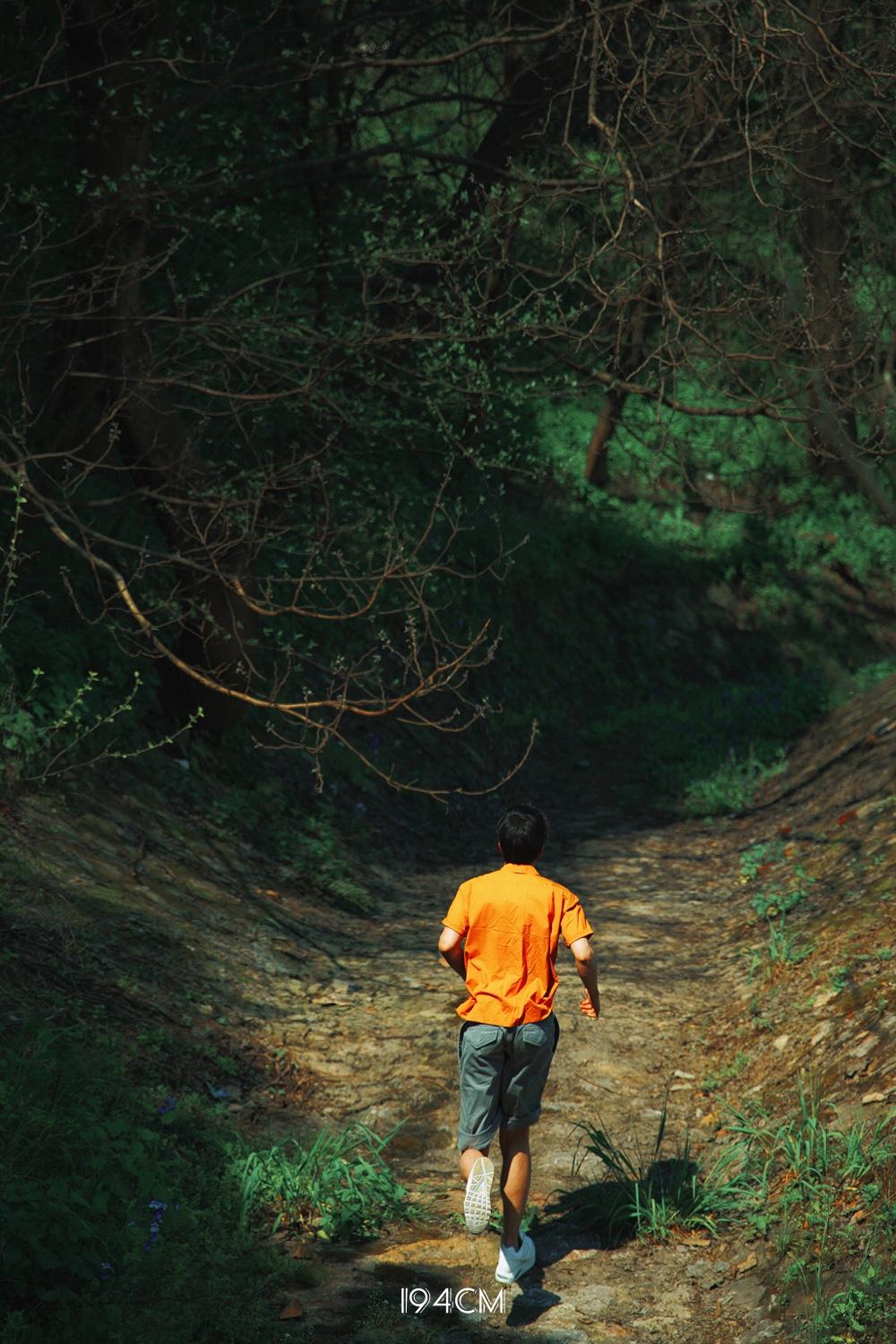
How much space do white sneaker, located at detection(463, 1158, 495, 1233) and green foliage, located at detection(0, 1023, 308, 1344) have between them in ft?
2.18

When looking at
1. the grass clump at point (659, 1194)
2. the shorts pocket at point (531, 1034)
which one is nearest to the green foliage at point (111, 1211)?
the shorts pocket at point (531, 1034)

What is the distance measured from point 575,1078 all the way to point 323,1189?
172cm

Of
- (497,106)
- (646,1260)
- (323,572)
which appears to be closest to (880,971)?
(646,1260)

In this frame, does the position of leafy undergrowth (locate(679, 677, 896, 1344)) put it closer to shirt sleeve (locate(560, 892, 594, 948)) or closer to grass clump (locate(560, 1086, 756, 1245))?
grass clump (locate(560, 1086, 756, 1245))

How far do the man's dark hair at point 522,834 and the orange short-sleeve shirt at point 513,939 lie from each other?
0.07 metres

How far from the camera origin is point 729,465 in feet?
71.1

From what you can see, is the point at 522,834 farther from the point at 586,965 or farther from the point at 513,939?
the point at 586,965

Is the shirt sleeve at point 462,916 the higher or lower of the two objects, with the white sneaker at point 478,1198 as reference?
higher

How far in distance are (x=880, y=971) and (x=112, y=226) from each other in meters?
6.11

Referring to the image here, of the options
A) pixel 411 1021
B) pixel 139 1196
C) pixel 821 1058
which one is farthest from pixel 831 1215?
pixel 411 1021

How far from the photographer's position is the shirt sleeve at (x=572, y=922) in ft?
15.4

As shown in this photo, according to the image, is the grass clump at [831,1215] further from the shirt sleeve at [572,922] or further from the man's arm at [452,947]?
the man's arm at [452,947]

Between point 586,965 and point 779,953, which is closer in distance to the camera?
point 586,965

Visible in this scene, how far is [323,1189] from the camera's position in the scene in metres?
5.11
